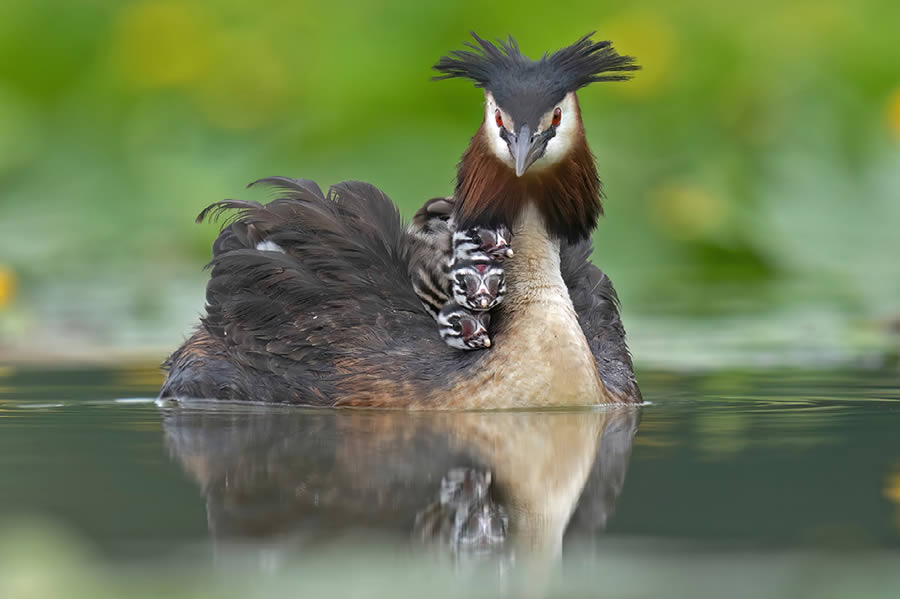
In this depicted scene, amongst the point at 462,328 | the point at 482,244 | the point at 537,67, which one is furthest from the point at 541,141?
the point at 462,328

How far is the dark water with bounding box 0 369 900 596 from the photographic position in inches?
175

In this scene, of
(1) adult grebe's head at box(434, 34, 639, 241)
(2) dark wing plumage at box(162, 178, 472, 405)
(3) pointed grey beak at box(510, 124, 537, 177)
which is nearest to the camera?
(3) pointed grey beak at box(510, 124, 537, 177)

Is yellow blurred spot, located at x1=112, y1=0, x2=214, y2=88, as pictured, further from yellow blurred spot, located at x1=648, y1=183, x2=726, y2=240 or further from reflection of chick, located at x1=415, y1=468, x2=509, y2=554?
reflection of chick, located at x1=415, y1=468, x2=509, y2=554

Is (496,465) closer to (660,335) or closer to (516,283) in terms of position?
(516,283)

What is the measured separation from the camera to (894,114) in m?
13.8

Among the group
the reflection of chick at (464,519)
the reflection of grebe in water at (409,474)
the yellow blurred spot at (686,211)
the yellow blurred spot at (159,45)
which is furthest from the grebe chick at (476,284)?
the yellow blurred spot at (159,45)

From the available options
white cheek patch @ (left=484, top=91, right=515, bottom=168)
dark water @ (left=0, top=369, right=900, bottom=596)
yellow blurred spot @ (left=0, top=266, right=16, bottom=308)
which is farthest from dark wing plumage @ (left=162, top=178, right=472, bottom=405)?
yellow blurred spot @ (left=0, top=266, right=16, bottom=308)

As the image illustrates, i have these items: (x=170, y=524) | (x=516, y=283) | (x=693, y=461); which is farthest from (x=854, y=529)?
(x=516, y=283)

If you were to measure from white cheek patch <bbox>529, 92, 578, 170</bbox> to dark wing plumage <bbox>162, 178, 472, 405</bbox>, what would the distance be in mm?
882

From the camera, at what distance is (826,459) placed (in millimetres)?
5836

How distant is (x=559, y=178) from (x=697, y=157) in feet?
21.0

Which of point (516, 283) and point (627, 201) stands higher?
point (627, 201)

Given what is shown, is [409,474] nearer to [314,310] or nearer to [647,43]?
[314,310]

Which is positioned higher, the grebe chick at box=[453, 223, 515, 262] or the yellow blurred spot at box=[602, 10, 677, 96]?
the yellow blurred spot at box=[602, 10, 677, 96]
